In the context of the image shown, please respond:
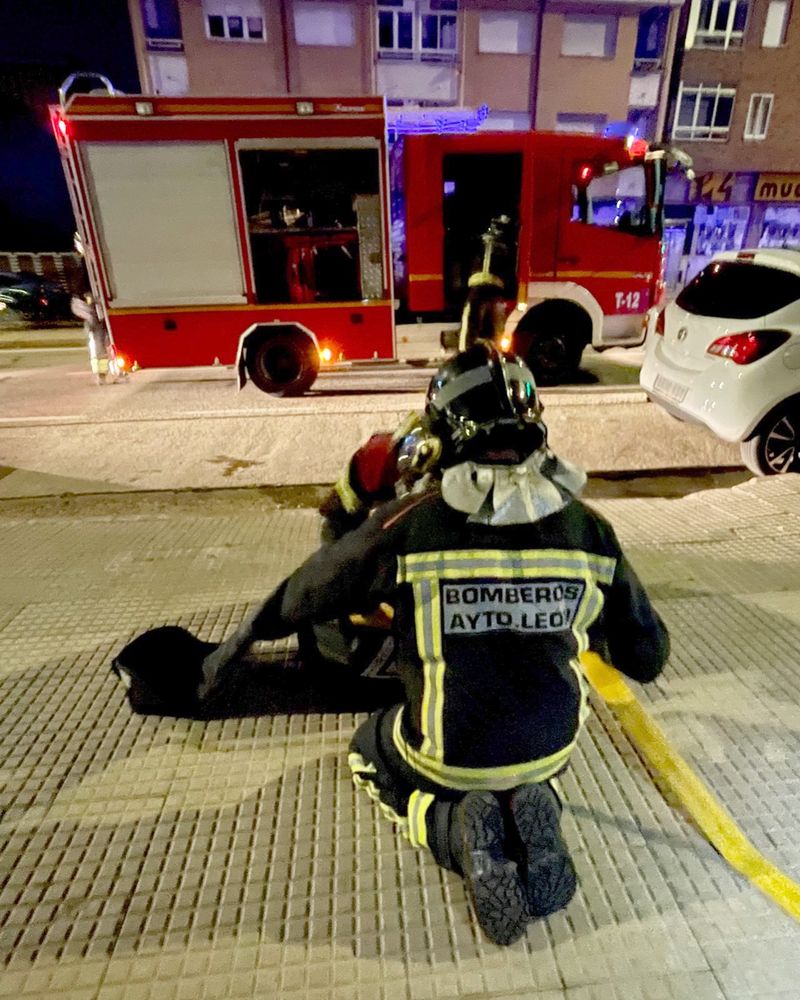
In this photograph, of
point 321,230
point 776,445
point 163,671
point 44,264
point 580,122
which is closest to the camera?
point 163,671

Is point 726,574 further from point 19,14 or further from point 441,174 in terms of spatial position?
point 19,14

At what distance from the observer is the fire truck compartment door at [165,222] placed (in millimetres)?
7109

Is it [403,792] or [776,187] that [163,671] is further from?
[776,187]

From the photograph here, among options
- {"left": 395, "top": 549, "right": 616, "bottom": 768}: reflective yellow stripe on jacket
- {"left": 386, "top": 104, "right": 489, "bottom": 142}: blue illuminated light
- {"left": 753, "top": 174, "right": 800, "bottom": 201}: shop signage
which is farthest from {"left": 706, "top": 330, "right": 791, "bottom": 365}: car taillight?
{"left": 753, "top": 174, "right": 800, "bottom": 201}: shop signage

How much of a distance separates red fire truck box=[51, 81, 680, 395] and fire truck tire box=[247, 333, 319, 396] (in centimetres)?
2

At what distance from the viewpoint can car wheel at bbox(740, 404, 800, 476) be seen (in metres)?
5.24

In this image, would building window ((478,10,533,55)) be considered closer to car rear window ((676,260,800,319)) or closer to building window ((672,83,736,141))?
building window ((672,83,736,141))

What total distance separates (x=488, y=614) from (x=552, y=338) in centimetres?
770

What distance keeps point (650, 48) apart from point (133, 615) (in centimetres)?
2529

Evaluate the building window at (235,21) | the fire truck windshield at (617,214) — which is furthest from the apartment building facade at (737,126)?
the fire truck windshield at (617,214)

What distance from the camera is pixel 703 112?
2188 centimetres

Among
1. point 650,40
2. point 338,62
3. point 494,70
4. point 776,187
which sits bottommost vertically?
point 776,187

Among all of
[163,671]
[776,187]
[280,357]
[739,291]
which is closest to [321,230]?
[280,357]

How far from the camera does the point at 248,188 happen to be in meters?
7.39
